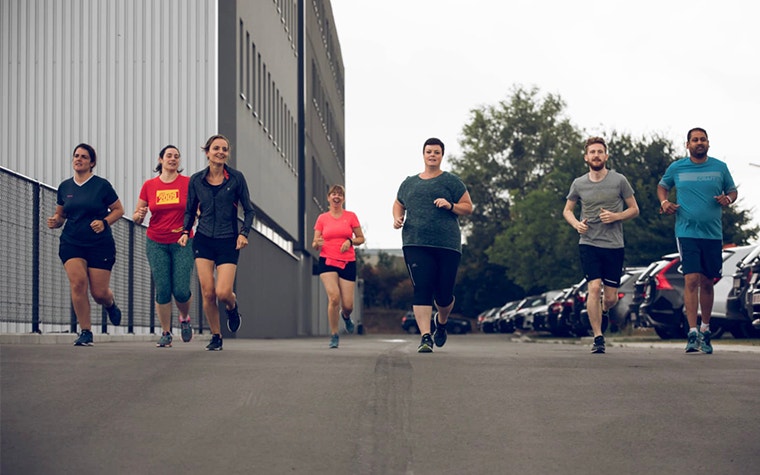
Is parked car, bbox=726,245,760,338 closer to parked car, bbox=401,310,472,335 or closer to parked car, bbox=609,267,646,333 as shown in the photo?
parked car, bbox=609,267,646,333

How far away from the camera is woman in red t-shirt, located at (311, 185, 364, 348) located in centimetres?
1466

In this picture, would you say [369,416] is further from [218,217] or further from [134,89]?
[134,89]

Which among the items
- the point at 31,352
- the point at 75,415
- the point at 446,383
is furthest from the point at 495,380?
the point at 31,352

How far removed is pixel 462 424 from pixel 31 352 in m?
4.32

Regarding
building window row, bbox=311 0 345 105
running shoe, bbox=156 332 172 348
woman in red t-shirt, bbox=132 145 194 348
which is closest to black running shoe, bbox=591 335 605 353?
woman in red t-shirt, bbox=132 145 194 348

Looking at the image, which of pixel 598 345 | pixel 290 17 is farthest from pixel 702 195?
pixel 290 17

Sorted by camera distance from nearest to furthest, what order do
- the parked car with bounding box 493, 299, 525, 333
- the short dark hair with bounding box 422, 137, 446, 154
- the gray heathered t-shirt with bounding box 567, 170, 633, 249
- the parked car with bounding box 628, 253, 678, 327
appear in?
the short dark hair with bounding box 422, 137, 446, 154, the gray heathered t-shirt with bounding box 567, 170, 633, 249, the parked car with bounding box 628, 253, 678, 327, the parked car with bounding box 493, 299, 525, 333

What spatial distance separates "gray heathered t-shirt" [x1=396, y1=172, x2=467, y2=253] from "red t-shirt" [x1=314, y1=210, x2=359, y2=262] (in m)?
2.58

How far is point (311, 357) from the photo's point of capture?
35.5 feet

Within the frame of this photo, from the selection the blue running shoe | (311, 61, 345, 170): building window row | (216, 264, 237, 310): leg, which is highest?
(311, 61, 345, 170): building window row

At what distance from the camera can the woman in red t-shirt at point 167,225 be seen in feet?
42.2

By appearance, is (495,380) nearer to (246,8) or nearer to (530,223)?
(246,8)

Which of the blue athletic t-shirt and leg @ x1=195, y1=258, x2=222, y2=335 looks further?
the blue athletic t-shirt

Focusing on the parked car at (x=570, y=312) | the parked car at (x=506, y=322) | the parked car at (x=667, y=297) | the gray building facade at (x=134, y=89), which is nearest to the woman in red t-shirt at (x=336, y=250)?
the parked car at (x=667, y=297)
